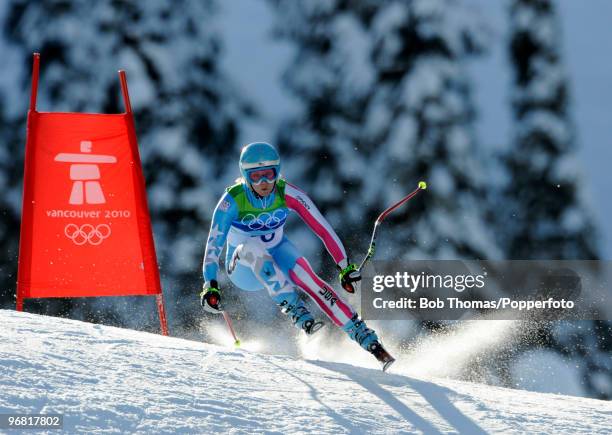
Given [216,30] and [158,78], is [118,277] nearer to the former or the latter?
[158,78]

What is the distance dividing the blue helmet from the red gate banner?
114 centimetres

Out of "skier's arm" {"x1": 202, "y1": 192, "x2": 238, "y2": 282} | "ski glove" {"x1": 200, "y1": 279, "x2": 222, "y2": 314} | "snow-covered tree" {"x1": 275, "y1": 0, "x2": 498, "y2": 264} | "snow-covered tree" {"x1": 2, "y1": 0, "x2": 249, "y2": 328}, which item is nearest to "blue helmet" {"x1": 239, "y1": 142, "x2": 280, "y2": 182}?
"skier's arm" {"x1": 202, "y1": 192, "x2": 238, "y2": 282}

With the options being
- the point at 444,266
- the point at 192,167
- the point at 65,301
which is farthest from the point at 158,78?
the point at 444,266

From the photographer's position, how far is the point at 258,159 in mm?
4371

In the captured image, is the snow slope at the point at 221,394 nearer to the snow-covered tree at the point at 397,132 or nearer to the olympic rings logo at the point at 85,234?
the olympic rings logo at the point at 85,234

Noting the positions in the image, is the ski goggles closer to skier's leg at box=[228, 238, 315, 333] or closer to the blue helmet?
the blue helmet

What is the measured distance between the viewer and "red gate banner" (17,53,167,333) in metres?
5.08

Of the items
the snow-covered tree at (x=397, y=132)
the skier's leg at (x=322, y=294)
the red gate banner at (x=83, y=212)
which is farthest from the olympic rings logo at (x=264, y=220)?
the snow-covered tree at (x=397, y=132)

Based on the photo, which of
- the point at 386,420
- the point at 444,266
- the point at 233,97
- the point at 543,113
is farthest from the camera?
the point at 233,97

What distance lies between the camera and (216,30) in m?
11.7

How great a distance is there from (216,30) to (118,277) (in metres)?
7.12

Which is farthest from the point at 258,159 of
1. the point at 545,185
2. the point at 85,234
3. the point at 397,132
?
the point at 545,185

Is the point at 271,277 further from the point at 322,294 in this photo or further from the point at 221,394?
the point at 221,394

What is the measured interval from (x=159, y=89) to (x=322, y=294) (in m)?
6.47
